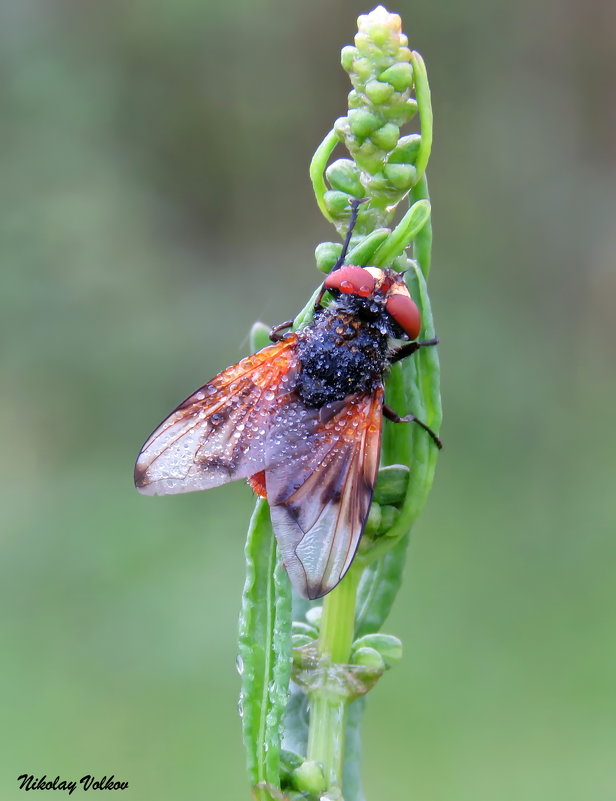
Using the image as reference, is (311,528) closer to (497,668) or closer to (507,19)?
(497,668)

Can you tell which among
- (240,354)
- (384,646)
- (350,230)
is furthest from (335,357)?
(240,354)

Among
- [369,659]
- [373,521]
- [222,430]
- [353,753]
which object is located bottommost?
[353,753]

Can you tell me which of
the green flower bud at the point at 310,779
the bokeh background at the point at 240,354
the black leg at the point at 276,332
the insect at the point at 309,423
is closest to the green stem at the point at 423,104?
the insect at the point at 309,423

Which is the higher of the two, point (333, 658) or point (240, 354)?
point (240, 354)

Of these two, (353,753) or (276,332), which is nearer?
(353,753)

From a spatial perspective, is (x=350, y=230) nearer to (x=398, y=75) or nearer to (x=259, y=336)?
(x=398, y=75)

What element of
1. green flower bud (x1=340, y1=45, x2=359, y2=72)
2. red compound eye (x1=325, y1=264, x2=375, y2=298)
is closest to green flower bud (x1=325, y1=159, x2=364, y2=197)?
green flower bud (x1=340, y1=45, x2=359, y2=72)
